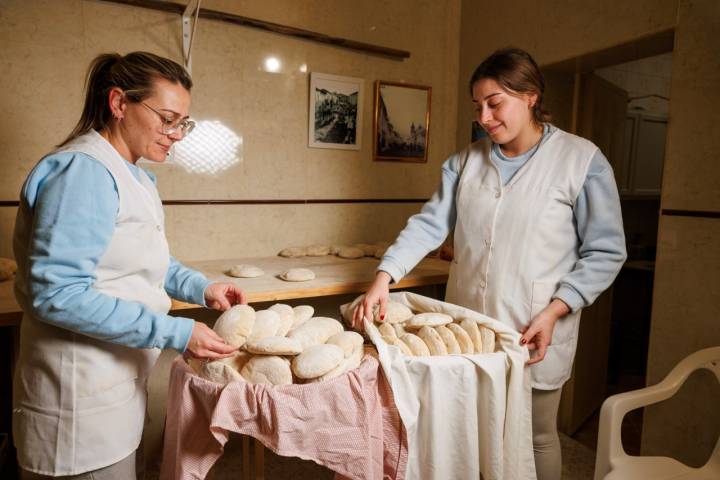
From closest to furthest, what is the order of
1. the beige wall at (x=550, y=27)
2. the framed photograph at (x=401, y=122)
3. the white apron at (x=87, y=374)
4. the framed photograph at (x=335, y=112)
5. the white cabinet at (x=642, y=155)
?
the white apron at (x=87, y=374) < the beige wall at (x=550, y=27) < the framed photograph at (x=335, y=112) < the framed photograph at (x=401, y=122) < the white cabinet at (x=642, y=155)

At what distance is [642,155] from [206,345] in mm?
3748

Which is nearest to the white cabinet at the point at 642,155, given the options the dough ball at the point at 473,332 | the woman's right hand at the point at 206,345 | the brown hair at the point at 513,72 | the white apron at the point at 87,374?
the brown hair at the point at 513,72

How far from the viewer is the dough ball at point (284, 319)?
4.08 feet

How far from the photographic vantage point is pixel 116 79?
1.10 metres

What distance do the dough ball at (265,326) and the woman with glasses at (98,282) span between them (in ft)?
0.26

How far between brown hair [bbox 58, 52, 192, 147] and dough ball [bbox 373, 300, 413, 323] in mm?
849

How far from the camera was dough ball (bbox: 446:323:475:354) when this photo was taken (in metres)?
1.30

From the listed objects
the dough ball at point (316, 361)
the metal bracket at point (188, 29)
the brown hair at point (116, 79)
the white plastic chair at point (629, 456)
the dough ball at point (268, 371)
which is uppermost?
the metal bracket at point (188, 29)

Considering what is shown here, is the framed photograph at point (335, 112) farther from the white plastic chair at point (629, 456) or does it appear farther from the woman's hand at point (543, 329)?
the white plastic chair at point (629, 456)

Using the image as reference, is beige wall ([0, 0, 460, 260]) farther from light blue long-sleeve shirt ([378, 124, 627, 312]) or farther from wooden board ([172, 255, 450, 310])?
light blue long-sleeve shirt ([378, 124, 627, 312])

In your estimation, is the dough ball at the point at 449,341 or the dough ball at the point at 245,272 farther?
the dough ball at the point at 245,272

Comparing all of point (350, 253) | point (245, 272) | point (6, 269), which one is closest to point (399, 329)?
point (245, 272)

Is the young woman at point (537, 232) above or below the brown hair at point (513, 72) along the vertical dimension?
below

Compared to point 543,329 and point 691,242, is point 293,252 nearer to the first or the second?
point 543,329
